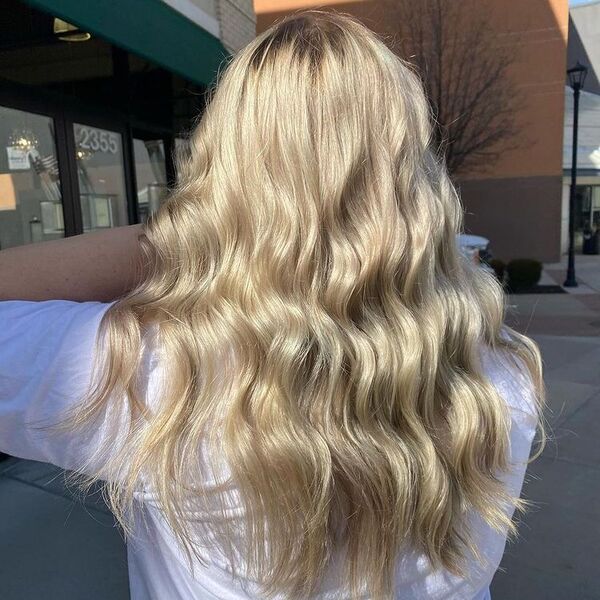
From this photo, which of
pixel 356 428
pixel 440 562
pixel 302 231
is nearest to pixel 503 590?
pixel 440 562

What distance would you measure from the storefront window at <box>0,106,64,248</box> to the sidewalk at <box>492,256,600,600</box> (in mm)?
3599

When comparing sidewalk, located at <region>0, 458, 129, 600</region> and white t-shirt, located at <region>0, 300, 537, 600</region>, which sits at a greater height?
white t-shirt, located at <region>0, 300, 537, 600</region>

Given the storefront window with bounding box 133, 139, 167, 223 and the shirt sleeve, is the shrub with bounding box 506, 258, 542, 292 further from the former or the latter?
the shirt sleeve

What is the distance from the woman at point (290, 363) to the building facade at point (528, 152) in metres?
17.5

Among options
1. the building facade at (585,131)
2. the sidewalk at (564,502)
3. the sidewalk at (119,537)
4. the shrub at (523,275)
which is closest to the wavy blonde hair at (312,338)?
the sidewalk at (564,502)

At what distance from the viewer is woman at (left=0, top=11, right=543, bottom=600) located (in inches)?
33.2

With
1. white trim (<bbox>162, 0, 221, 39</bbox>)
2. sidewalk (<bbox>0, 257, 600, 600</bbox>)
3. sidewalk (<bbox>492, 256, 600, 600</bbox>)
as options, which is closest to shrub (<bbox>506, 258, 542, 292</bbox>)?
sidewalk (<bbox>492, 256, 600, 600</bbox>)

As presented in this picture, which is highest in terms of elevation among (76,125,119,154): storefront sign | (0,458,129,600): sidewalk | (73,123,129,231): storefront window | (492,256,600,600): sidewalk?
(76,125,119,154): storefront sign

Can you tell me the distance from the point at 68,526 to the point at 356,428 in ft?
9.66

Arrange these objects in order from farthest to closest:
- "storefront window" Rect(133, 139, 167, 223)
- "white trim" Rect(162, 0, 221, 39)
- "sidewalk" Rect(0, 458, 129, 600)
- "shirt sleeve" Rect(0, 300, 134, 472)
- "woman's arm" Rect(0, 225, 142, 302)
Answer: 1. "storefront window" Rect(133, 139, 167, 223)
2. "white trim" Rect(162, 0, 221, 39)
3. "sidewalk" Rect(0, 458, 129, 600)
4. "woman's arm" Rect(0, 225, 142, 302)
5. "shirt sleeve" Rect(0, 300, 134, 472)

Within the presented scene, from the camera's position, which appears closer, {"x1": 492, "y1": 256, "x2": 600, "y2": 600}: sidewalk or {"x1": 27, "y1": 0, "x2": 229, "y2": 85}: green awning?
{"x1": 492, "y1": 256, "x2": 600, "y2": 600}: sidewalk

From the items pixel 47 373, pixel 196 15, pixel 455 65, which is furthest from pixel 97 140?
pixel 455 65

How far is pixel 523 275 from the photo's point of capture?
41.9 feet

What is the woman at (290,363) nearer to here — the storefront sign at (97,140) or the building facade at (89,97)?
the building facade at (89,97)
